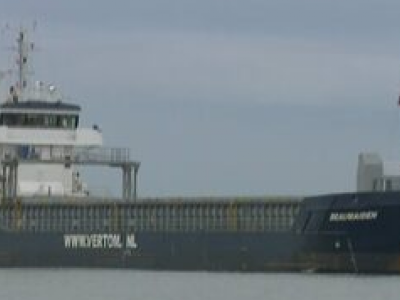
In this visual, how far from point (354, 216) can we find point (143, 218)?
37.0ft

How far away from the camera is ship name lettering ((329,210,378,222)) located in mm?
66625

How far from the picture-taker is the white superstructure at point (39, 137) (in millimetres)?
80125

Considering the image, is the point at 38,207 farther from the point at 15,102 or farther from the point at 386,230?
the point at 386,230

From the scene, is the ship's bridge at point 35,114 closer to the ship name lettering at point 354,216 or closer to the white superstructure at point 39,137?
the white superstructure at point 39,137

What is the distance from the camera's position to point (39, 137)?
263 feet

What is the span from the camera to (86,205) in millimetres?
77562

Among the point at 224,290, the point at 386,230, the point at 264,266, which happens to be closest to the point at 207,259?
the point at 264,266

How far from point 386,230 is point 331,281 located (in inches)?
182

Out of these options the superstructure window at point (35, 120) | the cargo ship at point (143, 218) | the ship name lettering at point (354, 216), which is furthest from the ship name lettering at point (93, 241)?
the ship name lettering at point (354, 216)

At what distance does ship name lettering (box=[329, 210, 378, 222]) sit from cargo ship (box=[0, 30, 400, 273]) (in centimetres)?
3

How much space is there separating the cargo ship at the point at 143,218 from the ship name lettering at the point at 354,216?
29 mm

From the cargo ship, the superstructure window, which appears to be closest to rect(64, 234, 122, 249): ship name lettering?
the cargo ship

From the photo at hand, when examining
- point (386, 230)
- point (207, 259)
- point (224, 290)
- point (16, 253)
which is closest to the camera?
point (224, 290)

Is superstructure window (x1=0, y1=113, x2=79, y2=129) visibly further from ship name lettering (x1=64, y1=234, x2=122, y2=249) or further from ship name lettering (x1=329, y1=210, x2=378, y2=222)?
ship name lettering (x1=329, y1=210, x2=378, y2=222)
